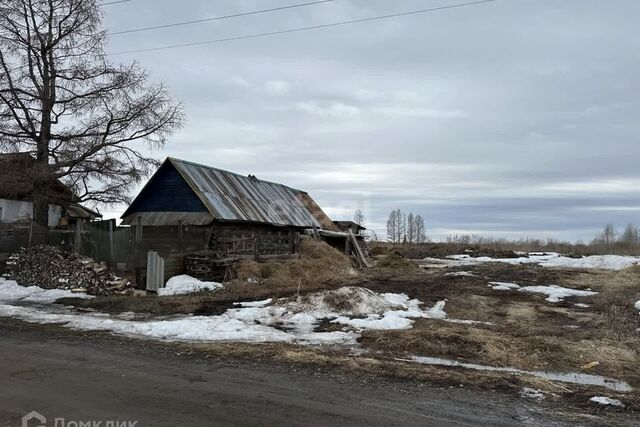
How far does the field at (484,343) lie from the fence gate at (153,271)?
1.32m

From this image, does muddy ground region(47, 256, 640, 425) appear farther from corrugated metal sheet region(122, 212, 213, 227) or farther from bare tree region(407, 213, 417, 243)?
bare tree region(407, 213, 417, 243)

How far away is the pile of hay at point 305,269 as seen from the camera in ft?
68.8

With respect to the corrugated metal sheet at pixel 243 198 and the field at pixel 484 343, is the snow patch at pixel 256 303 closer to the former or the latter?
the field at pixel 484 343

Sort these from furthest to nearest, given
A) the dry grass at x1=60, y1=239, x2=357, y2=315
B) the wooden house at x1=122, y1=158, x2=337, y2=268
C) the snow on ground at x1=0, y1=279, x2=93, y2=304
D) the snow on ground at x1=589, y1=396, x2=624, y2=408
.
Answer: the wooden house at x1=122, y1=158, x2=337, y2=268 → the snow on ground at x1=0, y1=279, x2=93, y2=304 → the dry grass at x1=60, y1=239, x2=357, y2=315 → the snow on ground at x1=589, y1=396, x2=624, y2=408

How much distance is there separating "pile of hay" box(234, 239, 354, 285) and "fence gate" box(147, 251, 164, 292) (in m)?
3.23

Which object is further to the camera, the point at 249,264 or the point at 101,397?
the point at 249,264

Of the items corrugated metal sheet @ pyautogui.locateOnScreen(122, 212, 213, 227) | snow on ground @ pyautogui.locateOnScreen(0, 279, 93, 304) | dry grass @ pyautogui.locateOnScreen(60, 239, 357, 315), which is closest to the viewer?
dry grass @ pyautogui.locateOnScreen(60, 239, 357, 315)

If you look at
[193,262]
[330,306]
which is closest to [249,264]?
[193,262]

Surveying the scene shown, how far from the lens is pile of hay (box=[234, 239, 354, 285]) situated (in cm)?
2098

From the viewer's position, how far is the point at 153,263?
1822cm

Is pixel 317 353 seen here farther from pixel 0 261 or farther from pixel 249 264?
pixel 0 261

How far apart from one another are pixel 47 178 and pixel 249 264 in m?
9.56

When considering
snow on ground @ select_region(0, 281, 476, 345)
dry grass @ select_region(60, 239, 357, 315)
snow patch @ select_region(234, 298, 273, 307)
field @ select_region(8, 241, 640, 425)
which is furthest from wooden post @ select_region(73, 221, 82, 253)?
snow patch @ select_region(234, 298, 273, 307)

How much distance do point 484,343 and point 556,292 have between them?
38.3 feet
